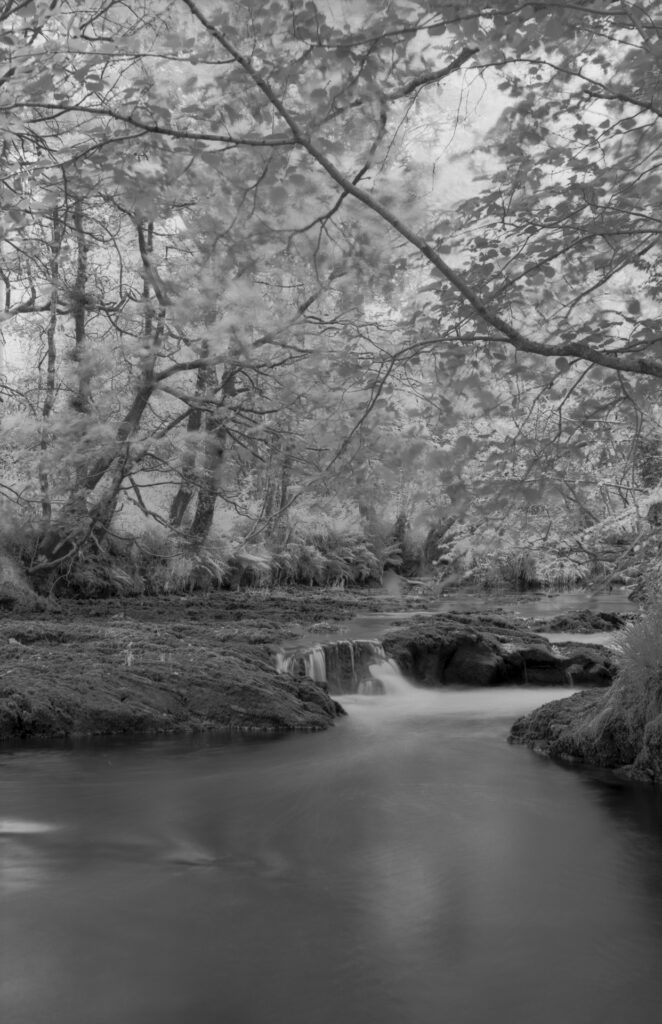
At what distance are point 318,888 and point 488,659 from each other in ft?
20.2

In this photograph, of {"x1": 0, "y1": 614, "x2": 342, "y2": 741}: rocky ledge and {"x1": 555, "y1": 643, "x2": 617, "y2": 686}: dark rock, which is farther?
{"x1": 555, "y1": 643, "x2": 617, "y2": 686}: dark rock

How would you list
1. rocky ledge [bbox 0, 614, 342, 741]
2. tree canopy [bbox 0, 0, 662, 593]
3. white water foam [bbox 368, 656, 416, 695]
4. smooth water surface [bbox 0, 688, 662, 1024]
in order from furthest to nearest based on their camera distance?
white water foam [bbox 368, 656, 416, 695], rocky ledge [bbox 0, 614, 342, 741], tree canopy [bbox 0, 0, 662, 593], smooth water surface [bbox 0, 688, 662, 1024]

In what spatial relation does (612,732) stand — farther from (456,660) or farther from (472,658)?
(456,660)

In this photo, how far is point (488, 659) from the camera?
9812mm

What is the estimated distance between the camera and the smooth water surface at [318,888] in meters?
3.05

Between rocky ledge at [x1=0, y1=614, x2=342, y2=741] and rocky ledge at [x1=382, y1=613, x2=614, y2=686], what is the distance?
2442 millimetres

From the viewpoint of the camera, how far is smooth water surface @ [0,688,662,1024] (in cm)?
305

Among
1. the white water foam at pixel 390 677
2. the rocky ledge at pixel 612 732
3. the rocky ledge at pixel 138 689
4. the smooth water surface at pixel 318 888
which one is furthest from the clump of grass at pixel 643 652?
the white water foam at pixel 390 677

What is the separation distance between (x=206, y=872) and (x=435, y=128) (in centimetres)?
485

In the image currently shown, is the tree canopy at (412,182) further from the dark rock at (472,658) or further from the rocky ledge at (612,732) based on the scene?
the dark rock at (472,658)

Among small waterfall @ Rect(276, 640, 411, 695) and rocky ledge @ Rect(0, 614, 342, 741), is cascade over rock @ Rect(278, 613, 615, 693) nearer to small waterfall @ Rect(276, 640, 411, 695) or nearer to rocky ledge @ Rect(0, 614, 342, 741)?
small waterfall @ Rect(276, 640, 411, 695)

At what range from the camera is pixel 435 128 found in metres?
5.21

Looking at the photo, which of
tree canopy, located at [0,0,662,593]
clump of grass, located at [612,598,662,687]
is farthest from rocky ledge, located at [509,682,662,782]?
tree canopy, located at [0,0,662,593]

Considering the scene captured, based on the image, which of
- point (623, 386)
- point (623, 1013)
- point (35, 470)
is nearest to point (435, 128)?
point (623, 386)
